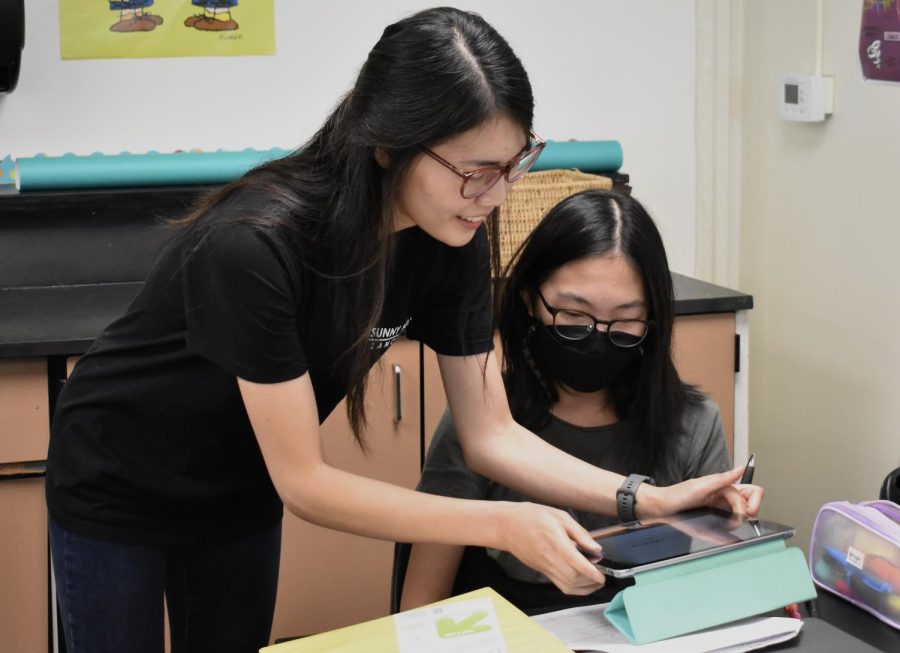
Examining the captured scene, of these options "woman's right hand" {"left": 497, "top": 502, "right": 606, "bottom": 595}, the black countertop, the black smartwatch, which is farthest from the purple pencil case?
the black countertop

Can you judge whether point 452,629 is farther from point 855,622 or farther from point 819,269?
point 819,269

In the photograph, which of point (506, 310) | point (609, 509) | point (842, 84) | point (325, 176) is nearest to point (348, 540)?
point (506, 310)

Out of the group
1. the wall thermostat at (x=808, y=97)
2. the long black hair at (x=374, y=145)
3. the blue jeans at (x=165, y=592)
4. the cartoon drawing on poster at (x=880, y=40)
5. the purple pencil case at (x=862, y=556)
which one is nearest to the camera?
the long black hair at (x=374, y=145)

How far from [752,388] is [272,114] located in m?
1.36

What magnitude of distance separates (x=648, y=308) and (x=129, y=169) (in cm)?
133

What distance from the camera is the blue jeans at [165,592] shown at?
4.61 feet

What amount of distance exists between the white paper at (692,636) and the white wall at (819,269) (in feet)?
4.55

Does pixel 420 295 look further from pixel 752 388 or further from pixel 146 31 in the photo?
pixel 752 388

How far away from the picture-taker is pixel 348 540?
2.38 m

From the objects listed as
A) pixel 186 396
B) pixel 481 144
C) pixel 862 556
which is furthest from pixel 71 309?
pixel 862 556

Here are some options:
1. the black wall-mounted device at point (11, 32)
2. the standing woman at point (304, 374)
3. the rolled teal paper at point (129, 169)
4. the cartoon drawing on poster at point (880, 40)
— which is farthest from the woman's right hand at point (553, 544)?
the black wall-mounted device at point (11, 32)

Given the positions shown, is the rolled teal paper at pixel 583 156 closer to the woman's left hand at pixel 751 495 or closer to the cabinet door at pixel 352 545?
the cabinet door at pixel 352 545

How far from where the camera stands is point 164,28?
2561 mm

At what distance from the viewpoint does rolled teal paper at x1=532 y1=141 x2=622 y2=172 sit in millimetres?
2648
